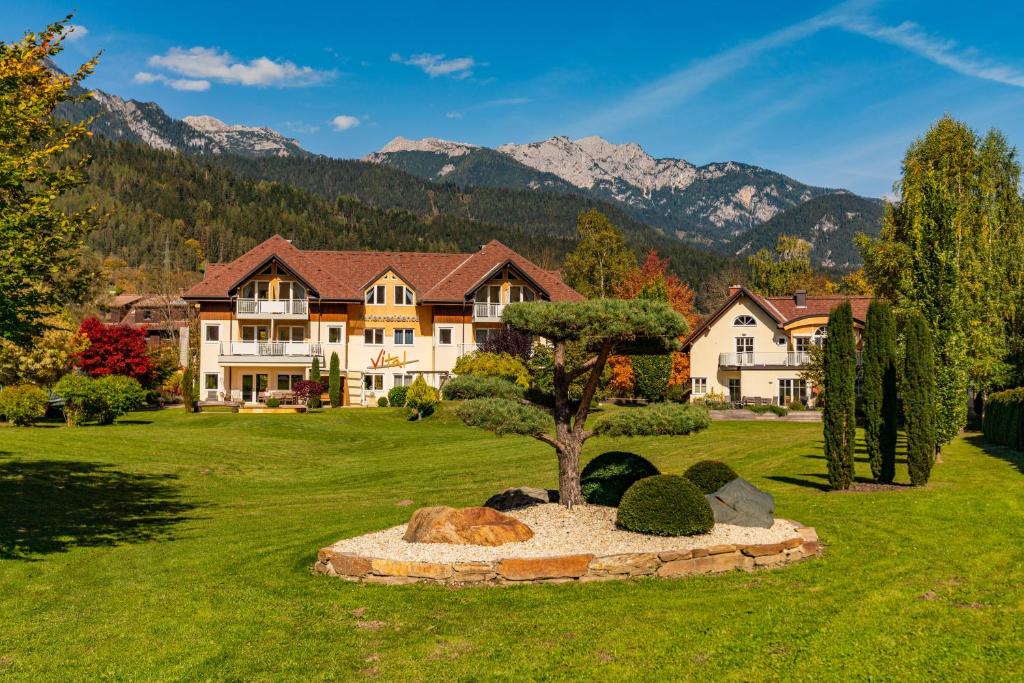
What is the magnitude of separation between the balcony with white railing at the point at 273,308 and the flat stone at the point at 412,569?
40892 mm

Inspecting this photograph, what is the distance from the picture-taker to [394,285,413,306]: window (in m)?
54.6

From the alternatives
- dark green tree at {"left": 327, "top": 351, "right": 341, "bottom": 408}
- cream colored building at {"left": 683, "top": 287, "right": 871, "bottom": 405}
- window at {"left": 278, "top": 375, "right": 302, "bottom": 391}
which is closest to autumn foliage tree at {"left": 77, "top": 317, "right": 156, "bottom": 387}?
window at {"left": 278, "top": 375, "right": 302, "bottom": 391}

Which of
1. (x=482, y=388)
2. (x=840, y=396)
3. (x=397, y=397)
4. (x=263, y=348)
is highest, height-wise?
(x=263, y=348)

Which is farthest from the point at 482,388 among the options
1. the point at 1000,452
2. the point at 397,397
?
the point at 397,397

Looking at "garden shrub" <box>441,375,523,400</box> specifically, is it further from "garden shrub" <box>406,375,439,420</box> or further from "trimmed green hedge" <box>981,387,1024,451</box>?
"garden shrub" <box>406,375,439,420</box>

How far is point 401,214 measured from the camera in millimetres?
193125

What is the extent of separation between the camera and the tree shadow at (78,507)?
658 inches

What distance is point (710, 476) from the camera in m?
17.4

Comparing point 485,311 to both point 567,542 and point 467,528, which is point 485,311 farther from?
point 567,542

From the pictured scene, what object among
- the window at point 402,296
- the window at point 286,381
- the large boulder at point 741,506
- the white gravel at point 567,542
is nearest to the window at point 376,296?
the window at point 402,296

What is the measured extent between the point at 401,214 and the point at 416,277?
140524 millimetres

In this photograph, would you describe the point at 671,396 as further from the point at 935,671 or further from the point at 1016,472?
the point at 935,671

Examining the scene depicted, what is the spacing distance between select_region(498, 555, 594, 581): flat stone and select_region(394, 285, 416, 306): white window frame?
1673 inches

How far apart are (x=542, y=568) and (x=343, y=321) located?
4289 centimetres
